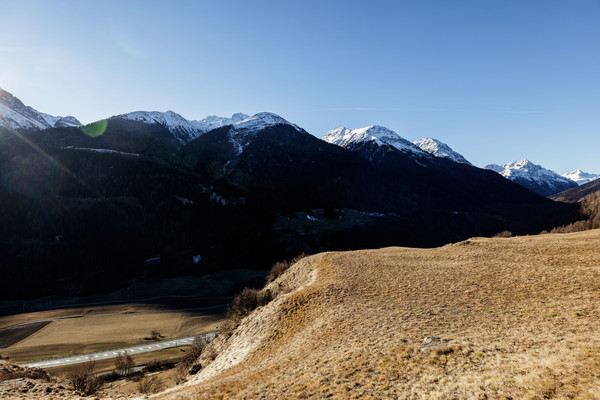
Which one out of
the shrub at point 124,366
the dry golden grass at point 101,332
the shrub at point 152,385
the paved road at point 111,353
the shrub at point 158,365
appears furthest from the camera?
the dry golden grass at point 101,332

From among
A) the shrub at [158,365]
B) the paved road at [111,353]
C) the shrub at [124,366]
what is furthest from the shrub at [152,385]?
the paved road at [111,353]

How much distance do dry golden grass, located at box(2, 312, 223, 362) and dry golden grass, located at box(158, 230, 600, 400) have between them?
233 ft

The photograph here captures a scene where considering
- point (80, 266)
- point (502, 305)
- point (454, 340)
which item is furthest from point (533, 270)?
point (80, 266)

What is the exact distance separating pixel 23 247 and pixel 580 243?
264 meters

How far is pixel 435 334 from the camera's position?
1812cm

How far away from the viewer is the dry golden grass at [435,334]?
474 inches

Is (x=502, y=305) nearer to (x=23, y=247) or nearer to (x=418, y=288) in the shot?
(x=418, y=288)

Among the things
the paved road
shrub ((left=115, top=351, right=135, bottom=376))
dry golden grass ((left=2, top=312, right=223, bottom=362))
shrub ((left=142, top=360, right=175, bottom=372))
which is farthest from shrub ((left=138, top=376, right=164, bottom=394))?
dry golden grass ((left=2, top=312, right=223, bottom=362))

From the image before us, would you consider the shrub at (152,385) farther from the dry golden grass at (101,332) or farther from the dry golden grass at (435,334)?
the dry golden grass at (101,332)

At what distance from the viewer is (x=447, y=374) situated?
13.1 metres

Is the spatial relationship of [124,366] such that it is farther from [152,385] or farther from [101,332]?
[101,332]

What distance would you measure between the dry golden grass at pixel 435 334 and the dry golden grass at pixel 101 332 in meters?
71.0

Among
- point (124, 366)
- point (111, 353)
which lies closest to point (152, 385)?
point (124, 366)

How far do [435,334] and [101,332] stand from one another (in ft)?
358
